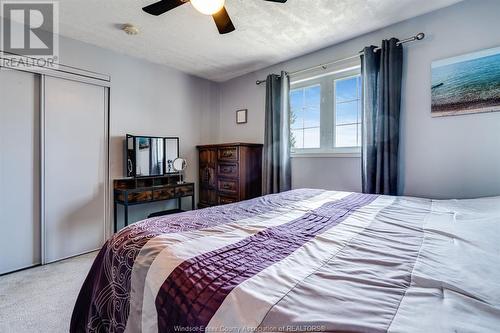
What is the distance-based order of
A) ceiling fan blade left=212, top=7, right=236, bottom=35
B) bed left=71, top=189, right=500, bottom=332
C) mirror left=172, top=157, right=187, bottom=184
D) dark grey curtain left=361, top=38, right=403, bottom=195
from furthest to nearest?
mirror left=172, top=157, right=187, bottom=184 < dark grey curtain left=361, top=38, right=403, bottom=195 < ceiling fan blade left=212, top=7, right=236, bottom=35 < bed left=71, top=189, right=500, bottom=332

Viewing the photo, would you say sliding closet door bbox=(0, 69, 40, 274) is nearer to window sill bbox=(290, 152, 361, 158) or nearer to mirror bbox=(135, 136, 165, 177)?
mirror bbox=(135, 136, 165, 177)

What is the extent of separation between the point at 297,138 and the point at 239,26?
Answer: 5.10 ft

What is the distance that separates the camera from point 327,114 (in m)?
3.02

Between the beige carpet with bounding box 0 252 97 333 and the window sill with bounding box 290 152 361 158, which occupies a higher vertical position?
the window sill with bounding box 290 152 361 158

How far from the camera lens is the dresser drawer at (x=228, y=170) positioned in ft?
10.9

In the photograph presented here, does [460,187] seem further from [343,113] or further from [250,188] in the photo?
[250,188]

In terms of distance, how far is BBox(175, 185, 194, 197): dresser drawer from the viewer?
10.9 feet

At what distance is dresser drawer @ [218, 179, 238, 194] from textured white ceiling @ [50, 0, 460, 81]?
169 cm

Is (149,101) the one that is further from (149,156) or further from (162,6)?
(162,6)

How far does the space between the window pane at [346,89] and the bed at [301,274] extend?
1745 millimetres

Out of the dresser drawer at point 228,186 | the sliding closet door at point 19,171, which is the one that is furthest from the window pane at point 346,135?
the sliding closet door at point 19,171

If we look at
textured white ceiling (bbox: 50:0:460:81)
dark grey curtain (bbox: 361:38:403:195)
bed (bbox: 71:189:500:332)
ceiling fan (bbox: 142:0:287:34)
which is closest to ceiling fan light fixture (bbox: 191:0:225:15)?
ceiling fan (bbox: 142:0:287:34)

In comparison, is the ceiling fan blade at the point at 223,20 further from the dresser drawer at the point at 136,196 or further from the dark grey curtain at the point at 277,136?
the dresser drawer at the point at 136,196

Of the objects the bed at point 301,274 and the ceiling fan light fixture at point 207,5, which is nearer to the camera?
the bed at point 301,274
